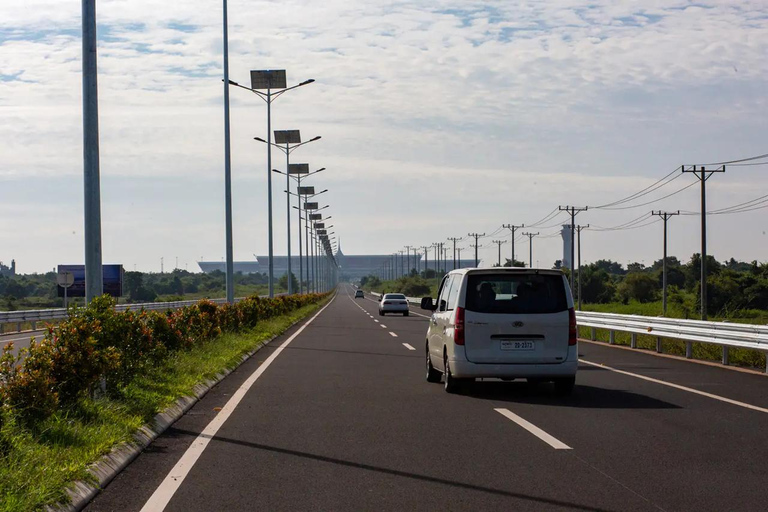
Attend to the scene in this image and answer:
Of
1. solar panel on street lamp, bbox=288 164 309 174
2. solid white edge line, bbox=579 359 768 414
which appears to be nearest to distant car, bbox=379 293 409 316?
solar panel on street lamp, bbox=288 164 309 174

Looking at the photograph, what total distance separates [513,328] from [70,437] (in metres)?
6.18

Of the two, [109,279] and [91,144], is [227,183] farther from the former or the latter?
[109,279]

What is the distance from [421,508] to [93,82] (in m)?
7.60

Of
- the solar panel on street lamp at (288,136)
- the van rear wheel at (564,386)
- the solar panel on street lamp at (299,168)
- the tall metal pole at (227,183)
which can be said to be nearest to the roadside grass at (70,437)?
the van rear wheel at (564,386)

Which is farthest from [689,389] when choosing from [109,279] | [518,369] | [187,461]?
[109,279]

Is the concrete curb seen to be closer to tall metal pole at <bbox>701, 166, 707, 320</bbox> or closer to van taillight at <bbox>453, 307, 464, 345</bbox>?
van taillight at <bbox>453, 307, 464, 345</bbox>

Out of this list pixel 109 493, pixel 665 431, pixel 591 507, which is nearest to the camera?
pixel 591 507

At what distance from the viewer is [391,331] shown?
99.2 feet

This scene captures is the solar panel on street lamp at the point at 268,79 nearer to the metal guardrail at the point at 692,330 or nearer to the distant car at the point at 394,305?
the distant car at the point at 394,305

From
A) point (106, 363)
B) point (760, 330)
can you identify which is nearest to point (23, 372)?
point (106, 363)

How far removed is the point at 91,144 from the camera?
11.1 meters

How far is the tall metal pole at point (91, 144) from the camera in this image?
10.9 metres

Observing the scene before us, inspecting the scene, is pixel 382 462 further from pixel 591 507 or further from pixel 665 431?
pixel 665 431

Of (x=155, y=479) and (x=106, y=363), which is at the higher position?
(x=106, y=363)
